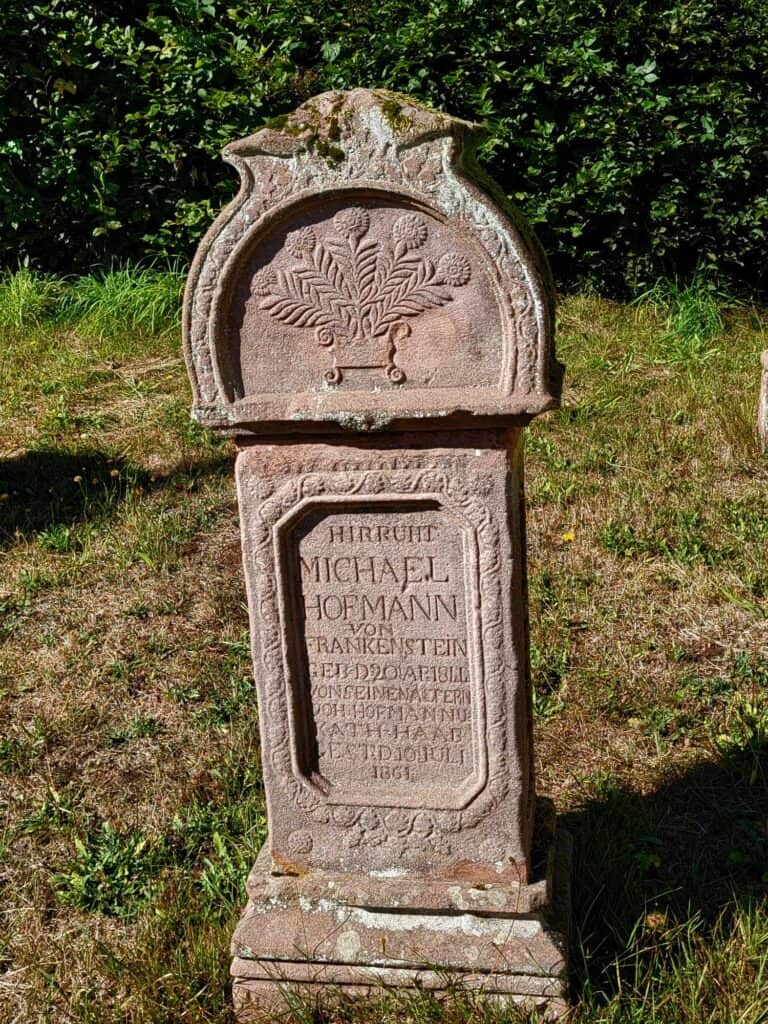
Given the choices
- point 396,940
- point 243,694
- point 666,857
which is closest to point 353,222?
point 396,940

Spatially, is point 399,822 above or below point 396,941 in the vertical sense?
above

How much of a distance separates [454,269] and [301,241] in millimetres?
322

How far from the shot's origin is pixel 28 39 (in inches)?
295

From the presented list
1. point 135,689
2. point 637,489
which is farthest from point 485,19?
point 135,689

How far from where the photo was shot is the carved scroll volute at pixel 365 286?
7.23ft

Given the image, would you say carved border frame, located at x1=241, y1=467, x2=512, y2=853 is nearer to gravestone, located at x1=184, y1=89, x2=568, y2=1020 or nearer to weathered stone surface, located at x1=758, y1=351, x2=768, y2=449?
gravestone, located at x1=184, y1=89, x2=568, y2=1020

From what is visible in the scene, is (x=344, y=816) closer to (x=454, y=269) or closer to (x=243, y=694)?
(x=243, y=694)

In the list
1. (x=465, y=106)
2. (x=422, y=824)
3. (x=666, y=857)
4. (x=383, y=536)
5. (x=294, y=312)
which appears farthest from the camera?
(x=465, y=106)

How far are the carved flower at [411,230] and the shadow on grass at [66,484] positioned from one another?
319 centimetres

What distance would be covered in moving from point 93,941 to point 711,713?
202 centimetres

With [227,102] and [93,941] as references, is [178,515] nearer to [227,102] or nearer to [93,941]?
[93,941]

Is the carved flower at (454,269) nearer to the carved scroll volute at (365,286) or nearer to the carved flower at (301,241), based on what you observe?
the carved scroll volute at (365,286)

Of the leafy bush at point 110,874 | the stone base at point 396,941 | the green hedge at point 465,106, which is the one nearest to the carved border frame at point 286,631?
the stone base at point 396,941

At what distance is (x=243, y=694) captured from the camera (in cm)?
388
